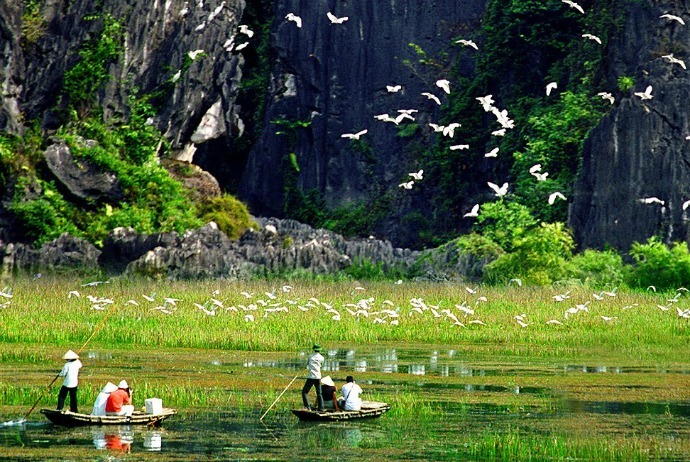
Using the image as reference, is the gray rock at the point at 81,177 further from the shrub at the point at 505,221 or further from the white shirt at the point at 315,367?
the white shirt at the point at 315,367

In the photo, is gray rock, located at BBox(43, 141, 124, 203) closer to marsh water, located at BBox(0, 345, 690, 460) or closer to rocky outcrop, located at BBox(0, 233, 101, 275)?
rocky outcrop, located at BBox(0, 233, 101, 275)

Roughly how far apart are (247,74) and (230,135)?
444 centimetres

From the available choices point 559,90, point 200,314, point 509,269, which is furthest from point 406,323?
point 559,90

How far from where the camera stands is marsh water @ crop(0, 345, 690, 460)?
19.9 m

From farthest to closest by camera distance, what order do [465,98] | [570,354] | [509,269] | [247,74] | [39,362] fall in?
[247,74] < [465,98] < [509,269] < [570,354] < [39,362]

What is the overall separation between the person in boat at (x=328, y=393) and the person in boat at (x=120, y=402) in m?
2.88

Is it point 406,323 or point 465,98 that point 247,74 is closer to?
point 465,98

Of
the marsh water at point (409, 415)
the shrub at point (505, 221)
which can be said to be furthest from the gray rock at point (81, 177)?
the marsh water at point (409, 415)

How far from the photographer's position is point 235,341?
106 ft

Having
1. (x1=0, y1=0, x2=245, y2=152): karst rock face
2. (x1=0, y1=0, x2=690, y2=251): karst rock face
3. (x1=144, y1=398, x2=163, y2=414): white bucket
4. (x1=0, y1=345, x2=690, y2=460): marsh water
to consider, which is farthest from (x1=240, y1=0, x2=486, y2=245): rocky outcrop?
(x1=144, y1=398, x2=163, y2=414): white bucket

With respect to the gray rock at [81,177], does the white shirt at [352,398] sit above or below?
below

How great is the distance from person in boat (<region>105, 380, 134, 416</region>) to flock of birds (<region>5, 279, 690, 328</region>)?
41.2 ft

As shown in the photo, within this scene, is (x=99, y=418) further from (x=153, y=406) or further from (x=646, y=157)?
(x=646, y=157)

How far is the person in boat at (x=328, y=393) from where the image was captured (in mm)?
22469
